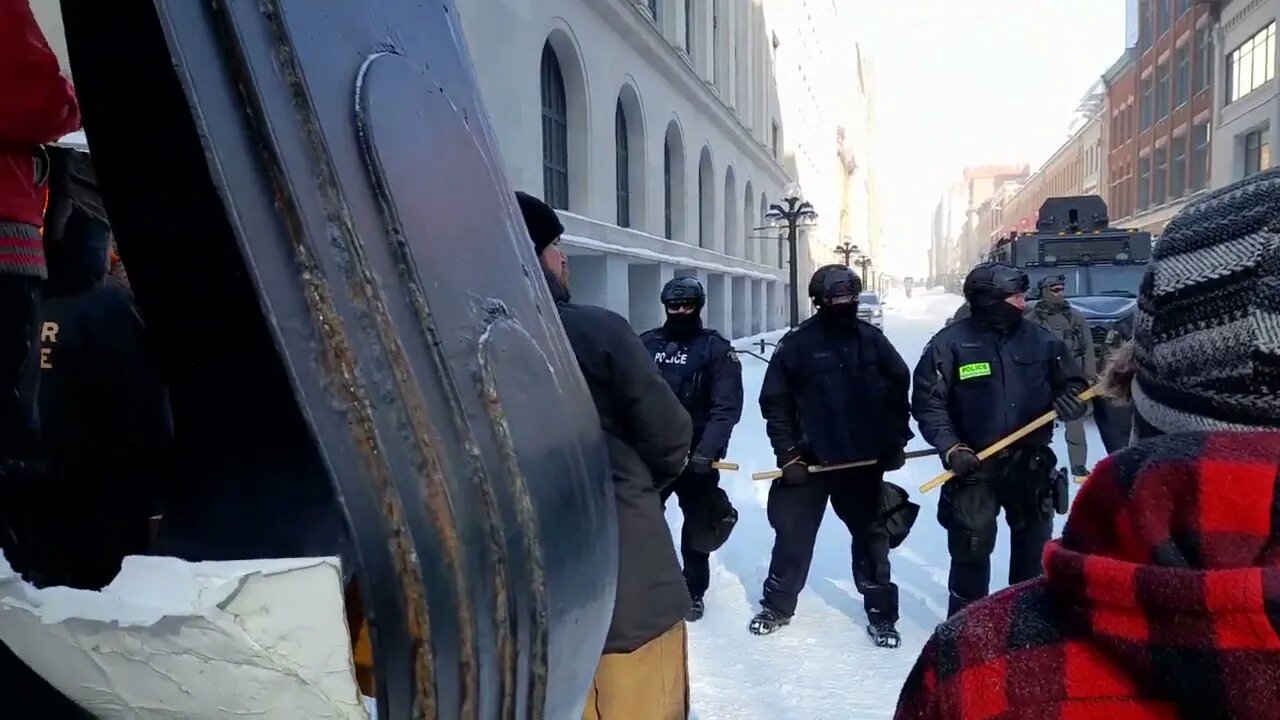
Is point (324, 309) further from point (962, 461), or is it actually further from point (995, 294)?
point (995, 294)

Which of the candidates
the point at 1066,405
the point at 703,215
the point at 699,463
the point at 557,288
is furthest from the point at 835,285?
the point at 703,215

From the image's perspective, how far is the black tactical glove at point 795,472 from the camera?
14.1 feet

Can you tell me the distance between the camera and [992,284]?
3963mm

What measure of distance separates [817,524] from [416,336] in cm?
395

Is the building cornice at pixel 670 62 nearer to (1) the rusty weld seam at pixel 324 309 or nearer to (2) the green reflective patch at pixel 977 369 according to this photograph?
(2) the green reflective patch at pixel 977 369

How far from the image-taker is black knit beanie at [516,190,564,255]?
1947mm

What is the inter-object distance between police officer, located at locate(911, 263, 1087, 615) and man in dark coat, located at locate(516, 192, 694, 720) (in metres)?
1.97

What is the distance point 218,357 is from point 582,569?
70 centimetres

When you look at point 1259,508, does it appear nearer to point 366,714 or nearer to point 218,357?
point 366,714

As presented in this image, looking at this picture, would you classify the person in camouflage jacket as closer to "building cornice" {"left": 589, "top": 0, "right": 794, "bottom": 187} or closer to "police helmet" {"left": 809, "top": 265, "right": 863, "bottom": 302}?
"police helmet" {"left": 809, "top": 265, "right": 863, "bottom": 302}

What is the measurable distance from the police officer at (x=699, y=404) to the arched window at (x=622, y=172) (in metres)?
14.3

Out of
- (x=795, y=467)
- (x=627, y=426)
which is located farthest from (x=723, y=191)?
(x=627, y=426)

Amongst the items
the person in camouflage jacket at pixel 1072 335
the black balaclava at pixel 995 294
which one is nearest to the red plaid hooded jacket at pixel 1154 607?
the black balaclava at pixel 995 294

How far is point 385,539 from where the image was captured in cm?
72
